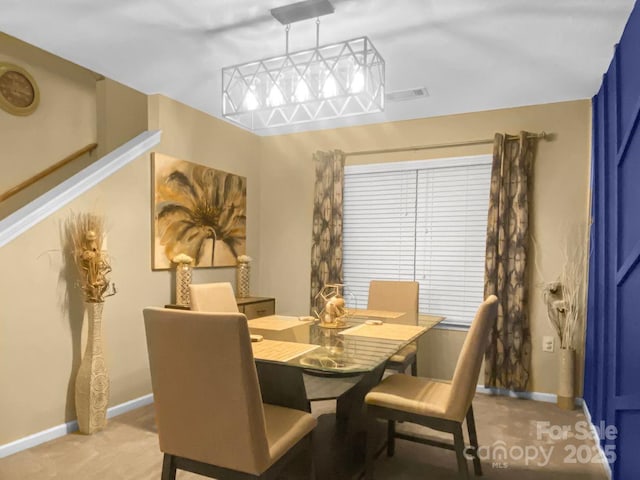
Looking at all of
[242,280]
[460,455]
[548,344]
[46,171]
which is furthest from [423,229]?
[46,171]

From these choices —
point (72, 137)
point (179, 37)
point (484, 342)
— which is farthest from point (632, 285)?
point (72, 137)

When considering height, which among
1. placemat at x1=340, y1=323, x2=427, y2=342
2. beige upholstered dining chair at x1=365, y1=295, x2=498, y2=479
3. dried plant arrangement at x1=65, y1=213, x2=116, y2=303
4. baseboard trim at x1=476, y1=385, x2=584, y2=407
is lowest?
baseboard trim at x1=476, y1=385, x2=584, y2=407

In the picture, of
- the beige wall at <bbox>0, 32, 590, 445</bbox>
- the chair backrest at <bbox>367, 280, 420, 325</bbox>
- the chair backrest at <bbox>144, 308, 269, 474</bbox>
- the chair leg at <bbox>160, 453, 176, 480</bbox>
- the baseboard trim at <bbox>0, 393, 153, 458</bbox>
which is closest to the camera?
the chair backrest at <bbox>144, 308, 269, 474</bbox>

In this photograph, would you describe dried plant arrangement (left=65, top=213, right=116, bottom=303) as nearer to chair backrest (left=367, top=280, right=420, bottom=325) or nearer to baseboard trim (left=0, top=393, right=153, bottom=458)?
baseboard trim (left=0, top=393, right=153, bottom=458)

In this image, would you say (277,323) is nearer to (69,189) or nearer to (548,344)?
(69,189)

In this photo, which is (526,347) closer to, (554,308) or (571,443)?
(554,308)

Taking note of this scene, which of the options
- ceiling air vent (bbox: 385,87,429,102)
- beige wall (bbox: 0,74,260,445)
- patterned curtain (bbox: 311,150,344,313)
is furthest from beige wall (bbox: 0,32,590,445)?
ceiling air vent (bbox: 385,87,429,102)

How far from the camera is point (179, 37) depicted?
256cm

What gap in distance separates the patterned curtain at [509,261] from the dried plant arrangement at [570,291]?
212 mm

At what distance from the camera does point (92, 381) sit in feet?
9.15

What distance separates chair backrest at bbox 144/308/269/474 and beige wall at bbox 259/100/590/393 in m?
2.79

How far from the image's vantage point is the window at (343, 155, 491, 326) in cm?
390

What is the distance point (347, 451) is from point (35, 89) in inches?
165

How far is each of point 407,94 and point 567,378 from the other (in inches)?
102
